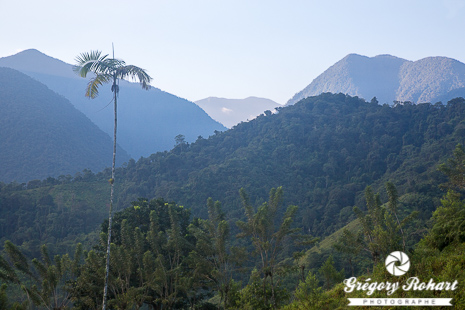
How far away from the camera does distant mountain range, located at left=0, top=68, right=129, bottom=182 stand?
336 ft

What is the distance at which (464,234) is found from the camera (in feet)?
49.9

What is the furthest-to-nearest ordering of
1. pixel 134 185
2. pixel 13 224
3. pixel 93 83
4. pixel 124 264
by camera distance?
pixel 134 185
pixel 13 224
pixel 124 264
pixel 93 83

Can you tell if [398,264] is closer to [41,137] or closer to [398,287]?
[398,287]

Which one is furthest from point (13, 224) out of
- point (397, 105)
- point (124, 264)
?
point (397, 105)

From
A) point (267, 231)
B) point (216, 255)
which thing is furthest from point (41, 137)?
point (267, 231)

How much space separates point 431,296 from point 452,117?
90.1m

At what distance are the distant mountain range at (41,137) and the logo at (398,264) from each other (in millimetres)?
99928

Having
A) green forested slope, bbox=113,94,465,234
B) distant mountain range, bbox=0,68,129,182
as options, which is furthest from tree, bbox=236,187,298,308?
distant mountain range, bbox=0,68,129,182

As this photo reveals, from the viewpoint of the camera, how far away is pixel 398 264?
12.7m

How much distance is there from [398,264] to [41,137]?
381 ft

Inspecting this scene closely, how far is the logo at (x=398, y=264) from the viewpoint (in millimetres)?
12289

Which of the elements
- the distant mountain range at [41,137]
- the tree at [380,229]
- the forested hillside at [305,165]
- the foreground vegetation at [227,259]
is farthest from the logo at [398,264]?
the distant mountain range at [41,137]

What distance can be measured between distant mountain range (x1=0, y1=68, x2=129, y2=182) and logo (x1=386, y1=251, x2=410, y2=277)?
99.9 metres

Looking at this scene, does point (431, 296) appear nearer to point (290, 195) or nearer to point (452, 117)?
point (290, 195)
